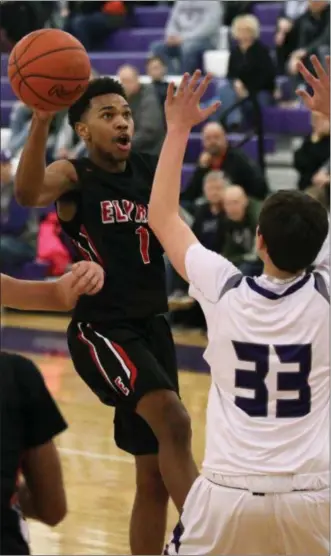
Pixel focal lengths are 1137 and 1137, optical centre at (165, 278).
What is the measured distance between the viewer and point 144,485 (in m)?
4.86

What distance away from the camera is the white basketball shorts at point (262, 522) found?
11.0 feet

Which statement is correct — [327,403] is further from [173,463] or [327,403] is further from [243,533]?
[173,463]

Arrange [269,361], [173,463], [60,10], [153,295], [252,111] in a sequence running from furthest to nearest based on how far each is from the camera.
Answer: [60,10], [252,111], [153,295], [173,463], [269,361]

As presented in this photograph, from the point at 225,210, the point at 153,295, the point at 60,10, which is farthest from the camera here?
the point at 60,10

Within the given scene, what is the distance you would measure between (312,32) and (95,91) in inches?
328

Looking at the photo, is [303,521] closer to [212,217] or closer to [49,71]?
[49,71]

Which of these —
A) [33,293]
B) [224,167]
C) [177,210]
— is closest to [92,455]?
[177,210]

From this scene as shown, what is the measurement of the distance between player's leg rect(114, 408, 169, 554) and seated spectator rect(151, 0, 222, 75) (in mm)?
9713

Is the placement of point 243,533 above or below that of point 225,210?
above

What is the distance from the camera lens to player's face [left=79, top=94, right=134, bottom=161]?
16.1 ft

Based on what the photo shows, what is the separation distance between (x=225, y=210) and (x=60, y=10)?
616 centimetres

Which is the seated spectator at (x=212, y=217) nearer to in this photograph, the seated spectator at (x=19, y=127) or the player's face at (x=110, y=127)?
the seated spectator at (x=19, y=127)

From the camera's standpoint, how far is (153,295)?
15.8ft

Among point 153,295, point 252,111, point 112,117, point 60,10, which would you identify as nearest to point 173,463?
point 153,295
